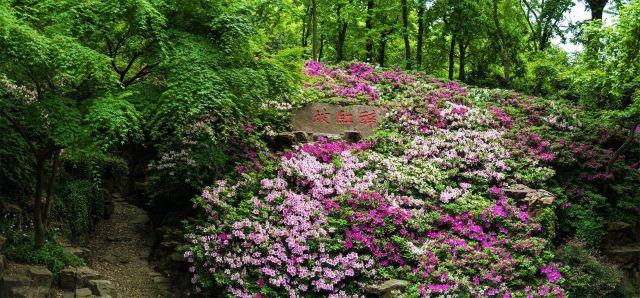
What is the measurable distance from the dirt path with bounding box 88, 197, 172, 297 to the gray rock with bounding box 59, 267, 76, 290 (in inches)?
42.0

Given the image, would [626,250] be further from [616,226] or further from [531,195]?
[531,195]

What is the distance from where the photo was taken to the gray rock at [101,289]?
7.87 meters

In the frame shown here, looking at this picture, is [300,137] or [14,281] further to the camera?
[300,137]

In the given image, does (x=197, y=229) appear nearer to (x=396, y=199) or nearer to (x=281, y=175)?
(x=281, y=175)

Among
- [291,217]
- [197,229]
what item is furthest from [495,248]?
[197,229]

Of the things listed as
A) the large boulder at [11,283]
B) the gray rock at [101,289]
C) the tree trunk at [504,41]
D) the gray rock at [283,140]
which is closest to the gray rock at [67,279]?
the gray rock at [101,289]

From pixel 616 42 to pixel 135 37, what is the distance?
34.4 feet

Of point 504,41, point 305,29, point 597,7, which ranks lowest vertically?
point 504,41

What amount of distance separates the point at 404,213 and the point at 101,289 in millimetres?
5521

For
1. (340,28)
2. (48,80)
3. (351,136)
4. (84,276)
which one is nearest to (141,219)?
(84,276)

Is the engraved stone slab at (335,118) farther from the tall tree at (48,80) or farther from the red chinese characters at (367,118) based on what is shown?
the tall tree at (48,80)

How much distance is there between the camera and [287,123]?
44.2ft

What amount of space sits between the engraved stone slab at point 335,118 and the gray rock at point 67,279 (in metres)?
6.96

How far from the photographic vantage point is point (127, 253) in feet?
33.2
